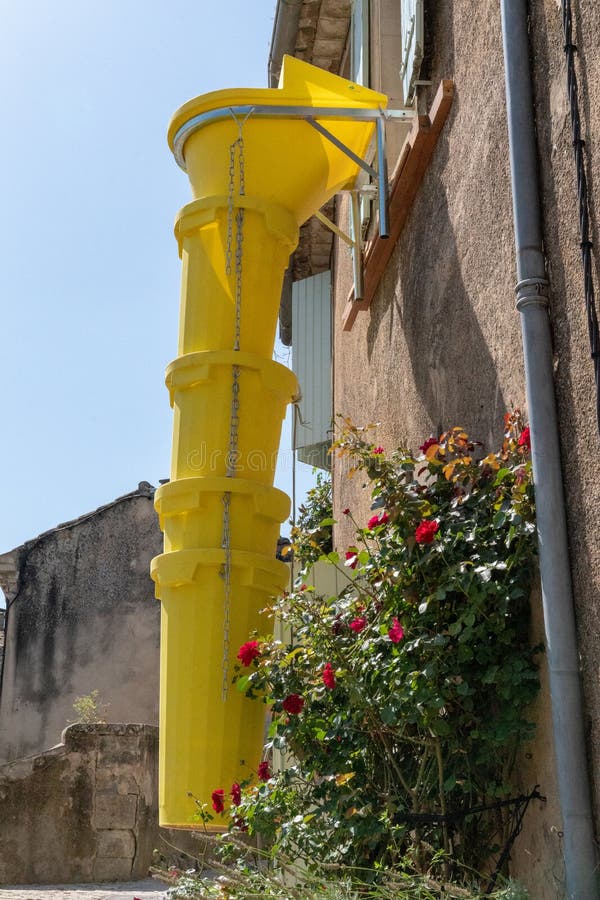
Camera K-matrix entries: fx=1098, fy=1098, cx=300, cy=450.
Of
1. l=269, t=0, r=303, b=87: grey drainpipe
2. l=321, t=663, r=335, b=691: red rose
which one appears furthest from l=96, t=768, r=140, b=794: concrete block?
l=321, t=663, r=335, b=691: red rose

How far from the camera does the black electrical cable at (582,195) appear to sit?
289 centimetres

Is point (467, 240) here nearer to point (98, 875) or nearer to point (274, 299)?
point (274, 299)

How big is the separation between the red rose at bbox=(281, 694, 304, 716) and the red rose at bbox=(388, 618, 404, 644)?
2.62 ft

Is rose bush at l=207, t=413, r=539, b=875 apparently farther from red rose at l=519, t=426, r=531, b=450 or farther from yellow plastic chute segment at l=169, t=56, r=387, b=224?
yellow plastic chute segment at l=169, t=56, r=387, b=224

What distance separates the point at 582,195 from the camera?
118 inches

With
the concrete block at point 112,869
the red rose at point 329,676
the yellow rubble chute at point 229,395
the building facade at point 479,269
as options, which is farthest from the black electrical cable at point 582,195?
the concrete block at point 112,869

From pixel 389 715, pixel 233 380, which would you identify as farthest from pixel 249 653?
pixel 233 380

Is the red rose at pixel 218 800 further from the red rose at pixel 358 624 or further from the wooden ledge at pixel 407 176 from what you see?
the wooden ledge at pixel 407 176

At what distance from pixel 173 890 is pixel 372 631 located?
4.03 feet

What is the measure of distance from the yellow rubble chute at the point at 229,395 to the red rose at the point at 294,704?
3.52 ft

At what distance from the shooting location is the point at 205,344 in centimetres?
Result: 557

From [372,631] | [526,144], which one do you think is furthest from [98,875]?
[526,144]

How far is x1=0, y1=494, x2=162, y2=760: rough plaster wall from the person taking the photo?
15.7m

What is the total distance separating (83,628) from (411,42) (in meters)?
12.7
